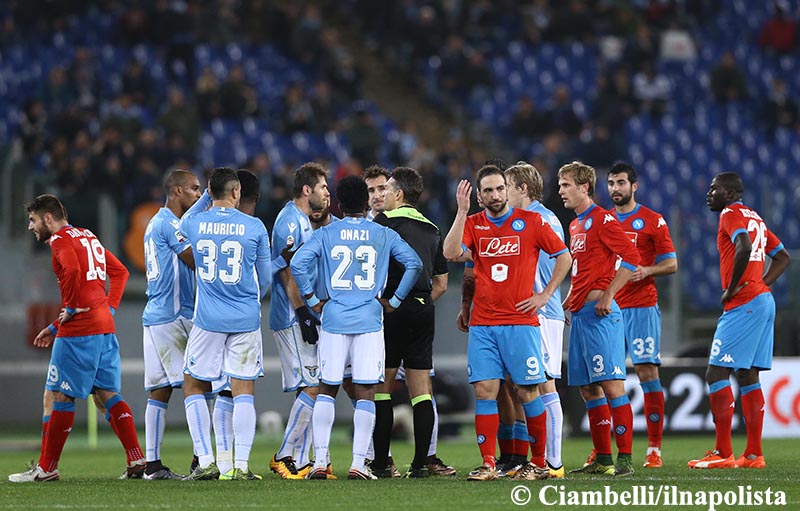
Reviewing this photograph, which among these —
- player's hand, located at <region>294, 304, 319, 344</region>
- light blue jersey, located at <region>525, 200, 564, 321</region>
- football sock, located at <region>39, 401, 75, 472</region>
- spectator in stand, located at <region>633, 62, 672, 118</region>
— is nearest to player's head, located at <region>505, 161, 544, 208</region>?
light blue jersey, located at <region>525, 200, 564, 321</region>

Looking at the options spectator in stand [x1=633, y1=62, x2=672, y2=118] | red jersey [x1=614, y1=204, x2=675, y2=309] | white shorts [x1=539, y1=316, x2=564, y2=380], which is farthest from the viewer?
spectator in stand [x1=633, y1=62, x2=672, y2=118]

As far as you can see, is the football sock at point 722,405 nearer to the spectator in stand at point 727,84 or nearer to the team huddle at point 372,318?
the team huddle at point 372,318

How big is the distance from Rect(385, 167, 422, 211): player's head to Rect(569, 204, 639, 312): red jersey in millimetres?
1353

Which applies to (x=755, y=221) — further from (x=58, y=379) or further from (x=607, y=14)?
(x=607, y=14)

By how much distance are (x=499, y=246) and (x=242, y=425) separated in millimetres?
2290

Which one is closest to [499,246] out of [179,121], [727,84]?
[179,121]

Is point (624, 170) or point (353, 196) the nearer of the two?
point (353, 196)

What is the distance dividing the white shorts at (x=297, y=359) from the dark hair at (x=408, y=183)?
1362 millimetres

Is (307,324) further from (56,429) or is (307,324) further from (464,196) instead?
(56,429)

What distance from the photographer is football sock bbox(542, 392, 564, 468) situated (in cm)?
967

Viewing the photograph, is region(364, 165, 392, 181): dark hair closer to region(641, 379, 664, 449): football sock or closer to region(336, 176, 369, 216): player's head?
region(336, 176, 369, 216): player's head

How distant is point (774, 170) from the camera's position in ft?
75.8

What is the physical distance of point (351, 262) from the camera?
31.9 ft

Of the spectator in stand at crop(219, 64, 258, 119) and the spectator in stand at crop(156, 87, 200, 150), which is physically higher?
the spectator in stand at crop(219, 64, 258, 119)
